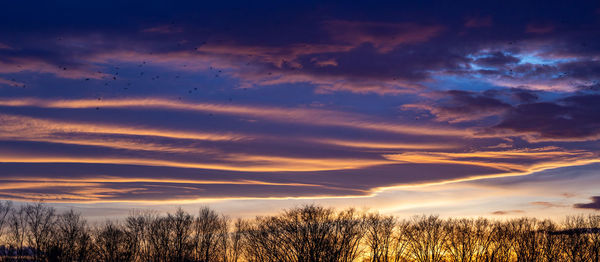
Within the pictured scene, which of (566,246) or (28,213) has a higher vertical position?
(28,213)

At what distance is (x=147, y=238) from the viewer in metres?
107

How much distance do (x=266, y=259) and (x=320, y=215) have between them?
39.2 ft

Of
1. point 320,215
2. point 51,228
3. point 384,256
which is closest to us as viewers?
point 51,228

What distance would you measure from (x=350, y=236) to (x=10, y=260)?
178 ft

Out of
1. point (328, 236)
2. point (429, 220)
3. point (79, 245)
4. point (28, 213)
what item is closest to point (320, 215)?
point (328, 236)

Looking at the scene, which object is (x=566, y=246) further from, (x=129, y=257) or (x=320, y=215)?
(x=129, y=257)

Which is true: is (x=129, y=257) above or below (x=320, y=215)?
below

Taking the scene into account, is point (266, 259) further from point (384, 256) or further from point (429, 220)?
point (429, 220)

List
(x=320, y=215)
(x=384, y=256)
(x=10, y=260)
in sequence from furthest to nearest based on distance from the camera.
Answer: (x=384, y=256)
(x=320, y=215)
(x=10, y=260)

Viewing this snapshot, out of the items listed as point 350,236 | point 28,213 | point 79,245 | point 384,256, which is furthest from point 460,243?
point 28,213

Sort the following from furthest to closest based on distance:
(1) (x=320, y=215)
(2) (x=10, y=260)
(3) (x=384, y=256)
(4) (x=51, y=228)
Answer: (3) (x=384, y=256) → (1) (x=320, y=215) → (4) (x=51, y=228) → (2) (x=10, y=260)

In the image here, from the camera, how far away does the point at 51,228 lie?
97250mm

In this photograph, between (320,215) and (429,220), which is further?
(429,220)

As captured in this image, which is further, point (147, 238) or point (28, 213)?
point (147, 238)
